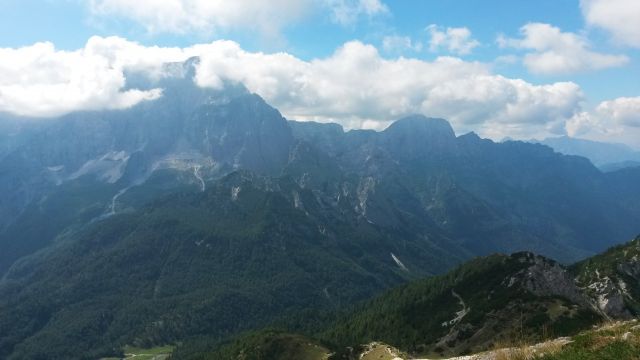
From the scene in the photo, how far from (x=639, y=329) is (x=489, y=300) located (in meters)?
155

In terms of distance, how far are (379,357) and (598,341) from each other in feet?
298

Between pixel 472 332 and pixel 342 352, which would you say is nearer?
pixel 342 352

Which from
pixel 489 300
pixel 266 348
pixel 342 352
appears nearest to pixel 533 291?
pixel 489 300

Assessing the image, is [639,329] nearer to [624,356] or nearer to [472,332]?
[624,356]

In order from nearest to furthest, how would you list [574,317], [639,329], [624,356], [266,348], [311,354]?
[624,356] → [639,329] → [574,317] → [311,354] → [266,348]

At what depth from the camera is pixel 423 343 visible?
182250 mm

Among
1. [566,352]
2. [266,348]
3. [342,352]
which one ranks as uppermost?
[566,352]

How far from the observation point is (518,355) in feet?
123

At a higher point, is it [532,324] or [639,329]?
Result: [639,329]

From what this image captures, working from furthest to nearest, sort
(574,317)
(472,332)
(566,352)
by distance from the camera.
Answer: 1. (472,332)
2. (574,317)
3. (566,352)

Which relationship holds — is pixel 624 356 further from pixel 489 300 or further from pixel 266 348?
pixel 266 348

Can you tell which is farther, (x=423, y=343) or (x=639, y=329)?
(x=423, y=343)

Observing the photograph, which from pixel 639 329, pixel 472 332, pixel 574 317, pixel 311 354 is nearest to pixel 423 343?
pixel 472 332

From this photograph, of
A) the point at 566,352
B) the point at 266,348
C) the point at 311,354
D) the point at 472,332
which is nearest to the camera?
the point at 566,352
